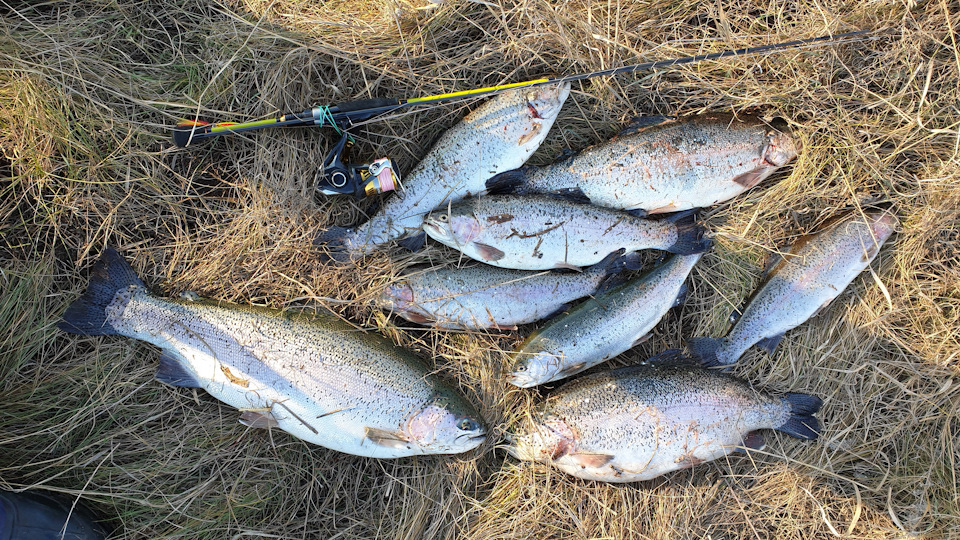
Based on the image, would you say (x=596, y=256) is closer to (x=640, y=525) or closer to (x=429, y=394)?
(x=429, y=394)

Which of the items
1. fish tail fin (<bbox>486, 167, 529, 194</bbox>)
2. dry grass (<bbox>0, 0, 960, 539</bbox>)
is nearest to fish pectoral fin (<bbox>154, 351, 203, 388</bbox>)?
dry grass (<bbox>0, 0, 960, 539</bbox>)

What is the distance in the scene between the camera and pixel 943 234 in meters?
3.29

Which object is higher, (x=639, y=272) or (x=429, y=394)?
(x=639, y=272)

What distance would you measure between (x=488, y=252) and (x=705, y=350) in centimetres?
153

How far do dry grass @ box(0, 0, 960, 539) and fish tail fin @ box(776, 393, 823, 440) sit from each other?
15cm

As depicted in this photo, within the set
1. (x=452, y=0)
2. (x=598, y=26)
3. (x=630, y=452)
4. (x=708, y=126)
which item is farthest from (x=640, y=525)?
(x=452, y=0)

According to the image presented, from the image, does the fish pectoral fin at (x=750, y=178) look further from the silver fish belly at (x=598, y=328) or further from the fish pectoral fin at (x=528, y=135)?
the fish pectoral fin at (x=528, y=135)

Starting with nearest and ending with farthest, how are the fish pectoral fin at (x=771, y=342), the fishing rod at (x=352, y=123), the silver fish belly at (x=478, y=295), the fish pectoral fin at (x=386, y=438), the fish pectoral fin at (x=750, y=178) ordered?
the fish pectoral fin at (x=386, y=438) → the fishing rod at (x=352, y=123) → the silver fish belly at (x=478, y=295) → the fish pectoral fin at (x=750, y=178) → the fish pectoral fin at (x=771, y=342)

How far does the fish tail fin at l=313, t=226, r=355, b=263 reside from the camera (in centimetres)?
311

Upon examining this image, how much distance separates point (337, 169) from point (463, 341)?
128 cm

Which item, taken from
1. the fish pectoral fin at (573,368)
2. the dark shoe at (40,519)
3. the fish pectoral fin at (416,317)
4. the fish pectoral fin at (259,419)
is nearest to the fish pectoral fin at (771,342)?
the fish pectoral fin at (573,368)

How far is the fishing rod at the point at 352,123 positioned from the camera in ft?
9.72

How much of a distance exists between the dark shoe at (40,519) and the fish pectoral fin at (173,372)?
875 mm

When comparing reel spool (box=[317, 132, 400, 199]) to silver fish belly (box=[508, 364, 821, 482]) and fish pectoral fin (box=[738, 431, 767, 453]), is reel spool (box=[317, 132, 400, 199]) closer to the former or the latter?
silver fish belly (box=[508, 364, 821, 482])
